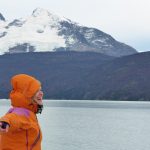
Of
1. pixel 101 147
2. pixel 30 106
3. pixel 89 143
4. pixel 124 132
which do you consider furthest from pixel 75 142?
pixel 30 106

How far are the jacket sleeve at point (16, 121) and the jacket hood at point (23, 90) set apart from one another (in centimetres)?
16

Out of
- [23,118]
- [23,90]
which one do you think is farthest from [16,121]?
[23,90]

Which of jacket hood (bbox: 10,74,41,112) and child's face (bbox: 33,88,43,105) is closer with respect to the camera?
jacket hood (bbox: 10,74,41,112)

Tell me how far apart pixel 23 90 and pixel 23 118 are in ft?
1.01

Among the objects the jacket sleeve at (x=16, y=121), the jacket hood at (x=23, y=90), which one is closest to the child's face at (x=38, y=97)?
the jacket hood at (x=23, y=90)

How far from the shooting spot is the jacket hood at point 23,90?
595 cm

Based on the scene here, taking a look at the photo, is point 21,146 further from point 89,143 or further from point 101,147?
point 89,143

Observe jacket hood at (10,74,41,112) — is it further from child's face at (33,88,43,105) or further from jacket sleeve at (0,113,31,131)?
jacket sleeve at (0,113,31,131)

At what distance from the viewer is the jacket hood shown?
5945mm

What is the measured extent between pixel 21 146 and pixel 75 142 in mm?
76778

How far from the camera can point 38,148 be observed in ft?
19.5

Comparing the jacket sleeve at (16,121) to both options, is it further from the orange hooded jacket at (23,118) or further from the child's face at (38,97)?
the child's face at (38,97)

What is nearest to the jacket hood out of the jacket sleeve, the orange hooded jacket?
the orange hooded jacket

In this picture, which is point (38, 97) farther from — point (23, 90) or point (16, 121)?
point (16, 121)
